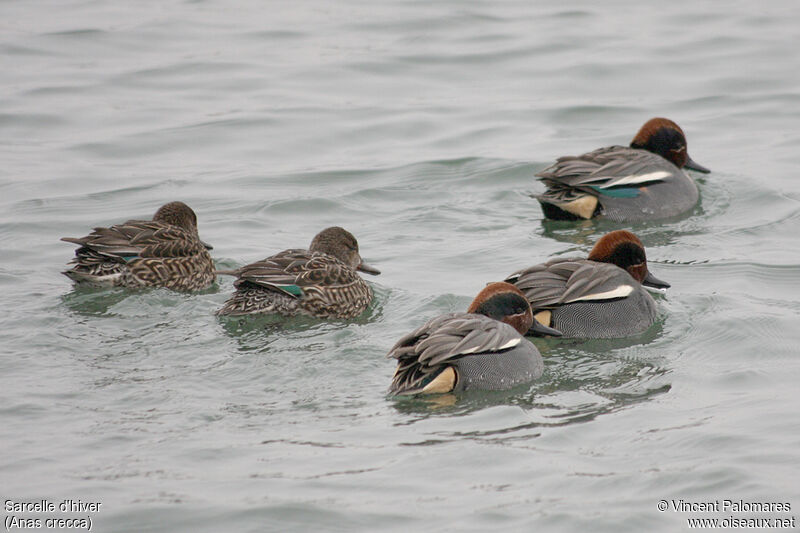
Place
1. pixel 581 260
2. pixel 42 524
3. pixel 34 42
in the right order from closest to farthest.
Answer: pixel 42 524 → pixel 581 260 → pixel 34 42

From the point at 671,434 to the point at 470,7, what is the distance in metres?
15.3

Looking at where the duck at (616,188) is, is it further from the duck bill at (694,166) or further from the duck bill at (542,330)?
the duck bill at (542,330)

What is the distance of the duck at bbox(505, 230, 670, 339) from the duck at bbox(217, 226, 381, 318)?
1.37 m

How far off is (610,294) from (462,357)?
190cm

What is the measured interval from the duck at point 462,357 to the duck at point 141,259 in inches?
117

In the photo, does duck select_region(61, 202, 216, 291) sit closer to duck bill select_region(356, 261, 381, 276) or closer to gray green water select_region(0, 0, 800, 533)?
gray green water select_region(0, 0, 800, 533)

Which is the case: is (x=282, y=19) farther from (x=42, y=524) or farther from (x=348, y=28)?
(x=42, y=524)

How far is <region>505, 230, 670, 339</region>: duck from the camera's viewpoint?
955 cm

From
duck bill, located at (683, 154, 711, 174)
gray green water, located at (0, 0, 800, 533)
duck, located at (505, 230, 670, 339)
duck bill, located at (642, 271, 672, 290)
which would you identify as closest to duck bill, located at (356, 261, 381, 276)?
Answer: gray green water, located at (0, 0, 800, 533)

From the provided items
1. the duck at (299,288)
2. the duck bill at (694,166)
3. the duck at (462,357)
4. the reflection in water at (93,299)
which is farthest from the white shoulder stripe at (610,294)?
the duck bill at (694,166)

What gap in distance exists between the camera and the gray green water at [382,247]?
6945 millimetres

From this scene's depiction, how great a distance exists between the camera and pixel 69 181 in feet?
45.8

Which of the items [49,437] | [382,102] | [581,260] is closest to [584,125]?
[382,102]

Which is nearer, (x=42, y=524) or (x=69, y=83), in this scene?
(x=42, y=524)
